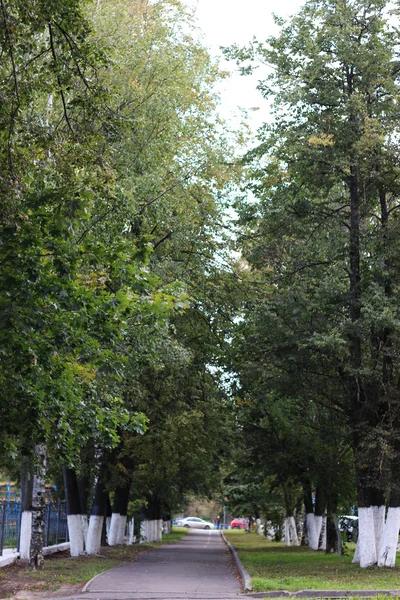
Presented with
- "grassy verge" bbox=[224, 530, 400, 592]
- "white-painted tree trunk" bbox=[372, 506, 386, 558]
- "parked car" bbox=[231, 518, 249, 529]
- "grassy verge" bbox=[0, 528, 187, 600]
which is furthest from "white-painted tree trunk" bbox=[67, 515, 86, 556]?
"parked car" bbox=[231, 518, 249, 529]

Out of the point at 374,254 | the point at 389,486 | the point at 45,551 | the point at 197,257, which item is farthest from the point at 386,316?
the point at 45,551

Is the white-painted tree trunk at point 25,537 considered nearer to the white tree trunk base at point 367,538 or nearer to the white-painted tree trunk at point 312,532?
the white tree trunk base at point 367,538

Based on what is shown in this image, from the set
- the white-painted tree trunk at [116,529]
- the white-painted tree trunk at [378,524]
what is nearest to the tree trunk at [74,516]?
the white-painted tree trunk at [116,529]

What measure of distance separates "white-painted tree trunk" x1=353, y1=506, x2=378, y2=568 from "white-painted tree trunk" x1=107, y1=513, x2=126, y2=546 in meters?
11.8

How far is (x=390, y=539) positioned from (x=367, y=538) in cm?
84

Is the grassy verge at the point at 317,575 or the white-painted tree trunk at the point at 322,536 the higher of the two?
the white-painted tree trunk at the point at 322,536

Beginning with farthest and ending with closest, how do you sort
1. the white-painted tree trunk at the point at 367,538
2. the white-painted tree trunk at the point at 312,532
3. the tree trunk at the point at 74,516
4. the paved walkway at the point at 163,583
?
the white-painted tree trunk at the point at 312,532
the tree trunk at the point at 74,516
the white-painted tree trunk at the point at 367,538
the paved walkway at the point at 163,583

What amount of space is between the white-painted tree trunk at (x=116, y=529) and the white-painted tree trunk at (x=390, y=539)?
1251 cm

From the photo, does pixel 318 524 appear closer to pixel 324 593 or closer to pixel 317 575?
pixel 317 575

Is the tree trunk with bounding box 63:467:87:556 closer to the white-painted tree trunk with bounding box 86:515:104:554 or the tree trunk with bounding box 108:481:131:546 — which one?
the white-painted tree trunk with bounding box 86:515:104:554

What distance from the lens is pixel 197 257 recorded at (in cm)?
2138

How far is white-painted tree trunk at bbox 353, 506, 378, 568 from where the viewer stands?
19.3 m

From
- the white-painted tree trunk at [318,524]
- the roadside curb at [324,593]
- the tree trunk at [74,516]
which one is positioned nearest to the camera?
the roadside curb at [324,593]

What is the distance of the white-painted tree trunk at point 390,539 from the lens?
1870 centimetres
